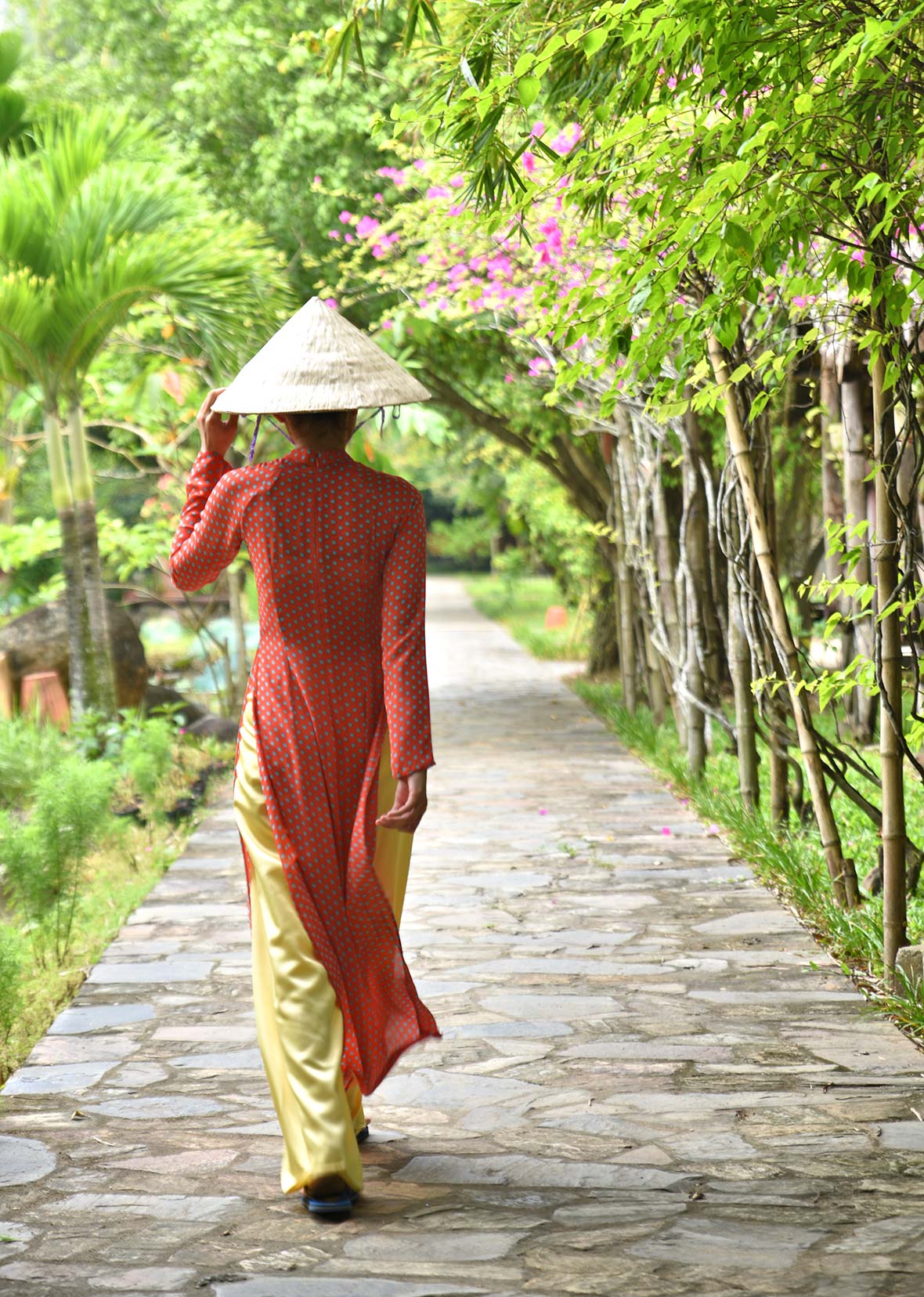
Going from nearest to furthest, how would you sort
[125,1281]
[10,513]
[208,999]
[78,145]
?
[125,1281] < [208,999] < [78,145] < [10,513]

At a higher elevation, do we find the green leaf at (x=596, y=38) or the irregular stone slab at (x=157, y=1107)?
the green leaf at (x=596, y=38)

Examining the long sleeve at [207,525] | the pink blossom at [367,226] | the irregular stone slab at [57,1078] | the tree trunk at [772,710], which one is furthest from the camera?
the pink blossom at [367,226]

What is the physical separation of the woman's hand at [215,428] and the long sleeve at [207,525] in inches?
0.8

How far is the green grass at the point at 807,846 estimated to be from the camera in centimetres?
512

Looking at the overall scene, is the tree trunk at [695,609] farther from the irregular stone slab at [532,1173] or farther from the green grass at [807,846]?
the irregular stone slab at [532,1173]

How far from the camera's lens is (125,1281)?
3.12 meters

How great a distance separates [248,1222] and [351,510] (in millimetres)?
1624

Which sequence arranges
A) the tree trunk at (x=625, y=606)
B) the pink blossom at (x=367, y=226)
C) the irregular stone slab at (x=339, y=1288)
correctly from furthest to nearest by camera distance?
the tree trunk at (x=625, y=606) → the pink blossom at (x=367, y=226) → the irregular stone slab at (x=339, y=1288)

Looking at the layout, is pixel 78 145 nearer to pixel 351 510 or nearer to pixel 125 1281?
pixel 351 510

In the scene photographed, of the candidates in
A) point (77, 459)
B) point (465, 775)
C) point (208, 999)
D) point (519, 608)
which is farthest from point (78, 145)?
point (519, 608)

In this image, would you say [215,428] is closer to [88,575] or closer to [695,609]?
[695,609]

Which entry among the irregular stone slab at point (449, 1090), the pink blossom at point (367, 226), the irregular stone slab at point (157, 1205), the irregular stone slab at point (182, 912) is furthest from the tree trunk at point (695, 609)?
the irregular stone slab at point (157, 1205)

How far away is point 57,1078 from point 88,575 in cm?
552

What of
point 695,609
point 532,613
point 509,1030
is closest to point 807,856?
point 509,1030
